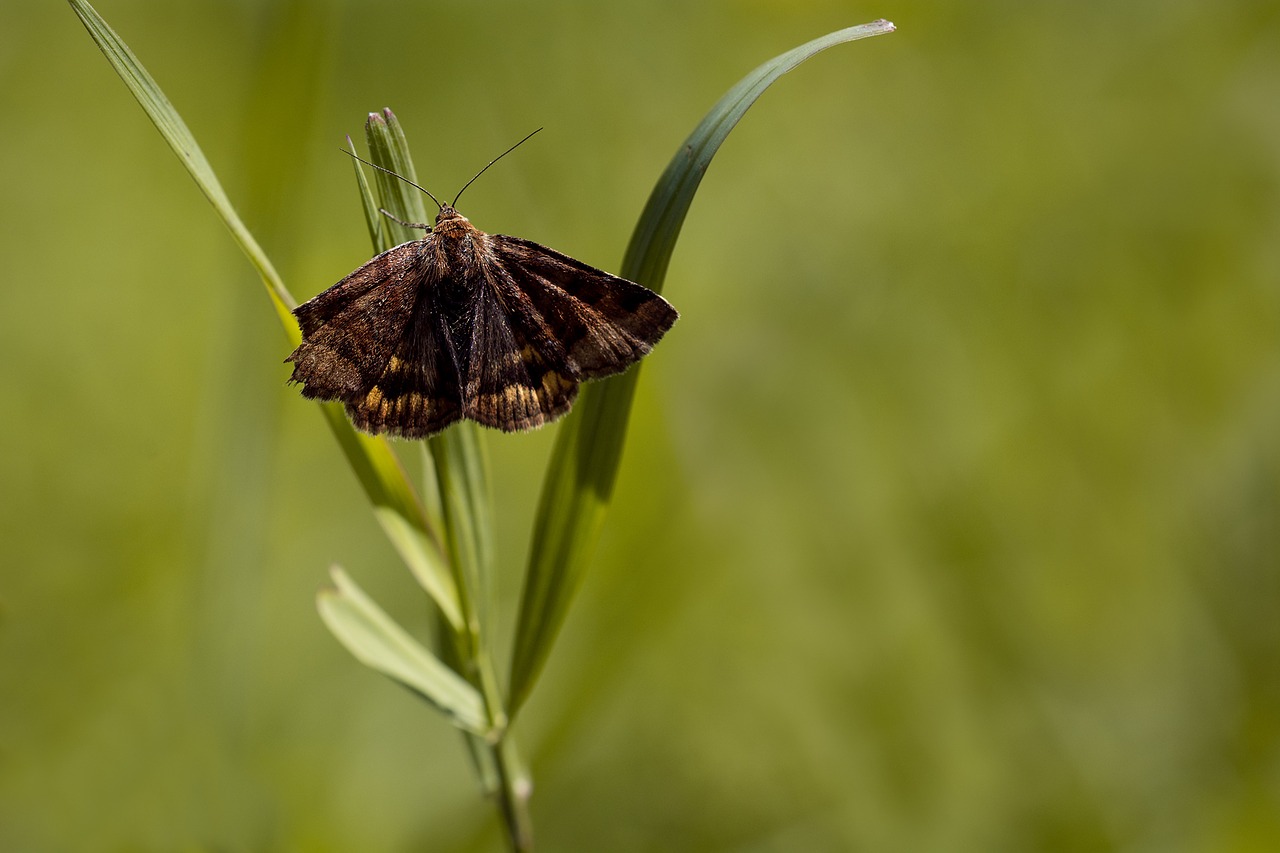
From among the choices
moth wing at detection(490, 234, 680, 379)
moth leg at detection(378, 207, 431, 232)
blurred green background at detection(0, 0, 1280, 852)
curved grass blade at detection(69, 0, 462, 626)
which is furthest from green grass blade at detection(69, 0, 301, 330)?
blurred green background at detection(0, 0, 1280, 852)

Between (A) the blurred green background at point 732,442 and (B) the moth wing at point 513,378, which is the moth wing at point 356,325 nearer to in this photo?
(B) the moth wing at point 513,378

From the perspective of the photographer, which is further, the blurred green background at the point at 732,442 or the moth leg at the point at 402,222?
the blurred green background at the point at 732,442

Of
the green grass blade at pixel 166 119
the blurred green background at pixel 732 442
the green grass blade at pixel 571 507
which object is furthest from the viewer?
the blurred green background at pixel 732 442

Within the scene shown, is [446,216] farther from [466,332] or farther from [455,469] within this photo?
[455,469]

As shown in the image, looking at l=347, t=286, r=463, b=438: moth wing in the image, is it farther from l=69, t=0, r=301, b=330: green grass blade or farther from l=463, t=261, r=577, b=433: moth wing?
l=69, t=0, r=301, b=330: green grass blade

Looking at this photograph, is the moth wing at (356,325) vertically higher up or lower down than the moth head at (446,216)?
lower down

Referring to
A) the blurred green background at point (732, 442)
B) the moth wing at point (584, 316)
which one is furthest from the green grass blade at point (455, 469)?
the blurred green background at point (732, 442)

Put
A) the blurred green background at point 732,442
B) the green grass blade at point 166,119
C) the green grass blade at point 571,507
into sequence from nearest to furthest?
the green grass blade at point 166,119, the green grass blade at point 571,507, the blurred green background at point 732,442
